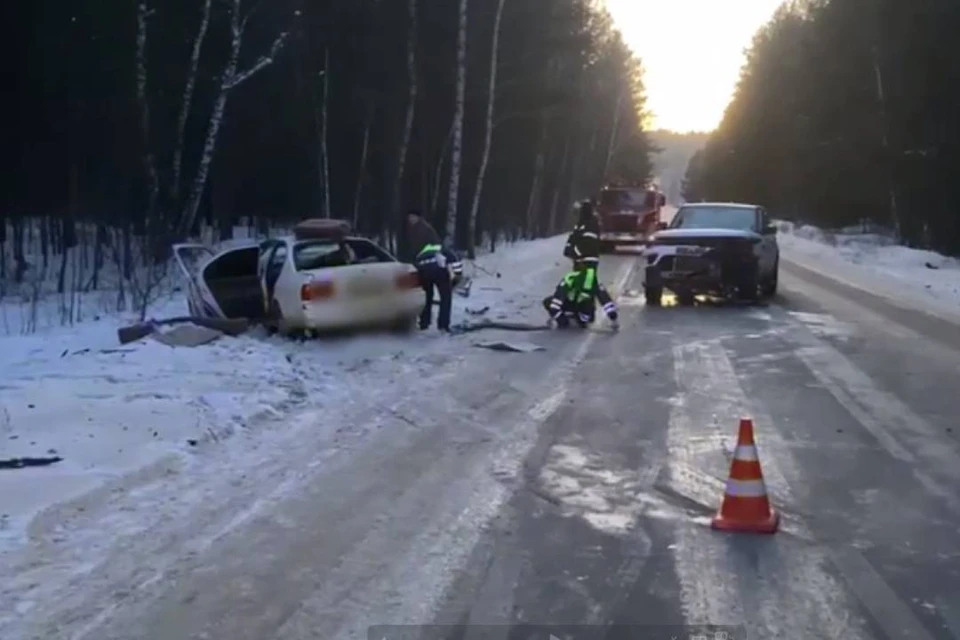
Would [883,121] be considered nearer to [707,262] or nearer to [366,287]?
[707,262]

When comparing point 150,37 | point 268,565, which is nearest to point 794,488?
point 268,565

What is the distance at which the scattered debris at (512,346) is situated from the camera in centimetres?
1641

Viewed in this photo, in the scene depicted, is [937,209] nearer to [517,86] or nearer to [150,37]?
[517,86]

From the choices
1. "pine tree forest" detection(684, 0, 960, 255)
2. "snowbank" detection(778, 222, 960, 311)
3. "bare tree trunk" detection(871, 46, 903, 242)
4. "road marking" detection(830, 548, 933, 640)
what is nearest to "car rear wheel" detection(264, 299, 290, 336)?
"road marking" detection(830, 548, 933, 640)

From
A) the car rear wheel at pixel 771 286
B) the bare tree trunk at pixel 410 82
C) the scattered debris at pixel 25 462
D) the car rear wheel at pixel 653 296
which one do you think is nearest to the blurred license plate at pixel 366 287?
the car rear wheel at pixel 653 296

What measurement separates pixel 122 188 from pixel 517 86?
16.8 meters

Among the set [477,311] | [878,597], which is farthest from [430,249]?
[878,597]

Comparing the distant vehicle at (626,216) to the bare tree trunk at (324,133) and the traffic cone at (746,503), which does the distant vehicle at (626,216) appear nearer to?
the bare tree trunk at (324,133)

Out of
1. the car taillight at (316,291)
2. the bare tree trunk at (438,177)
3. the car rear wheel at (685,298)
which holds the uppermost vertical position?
the bare tree trunk at (438,177)

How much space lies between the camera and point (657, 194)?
47719 millimetres

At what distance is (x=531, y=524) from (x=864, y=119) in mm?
47889

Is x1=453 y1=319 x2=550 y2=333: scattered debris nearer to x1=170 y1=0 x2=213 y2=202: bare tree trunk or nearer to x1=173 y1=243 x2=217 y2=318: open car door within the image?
x1=173 y1=243 x2=217 y2=318: open car door

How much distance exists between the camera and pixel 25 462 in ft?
29.5

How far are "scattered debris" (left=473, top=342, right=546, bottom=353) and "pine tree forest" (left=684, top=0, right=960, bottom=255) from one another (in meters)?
27.5
